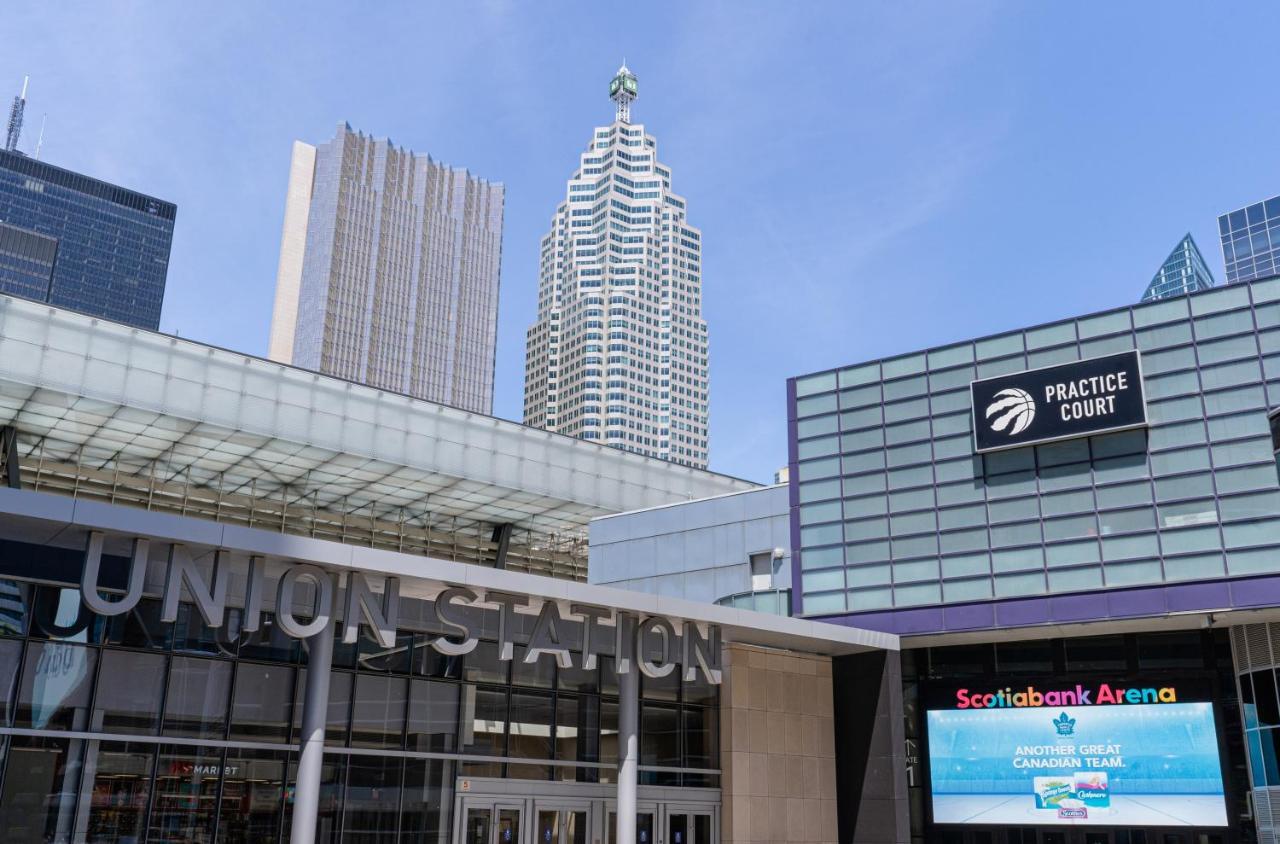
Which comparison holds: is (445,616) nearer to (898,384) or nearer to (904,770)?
(904,770)

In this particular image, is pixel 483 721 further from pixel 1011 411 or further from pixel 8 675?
pixel 1011 411

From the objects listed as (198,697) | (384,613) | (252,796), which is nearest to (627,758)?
(384,613)

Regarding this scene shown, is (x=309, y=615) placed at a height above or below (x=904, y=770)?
above

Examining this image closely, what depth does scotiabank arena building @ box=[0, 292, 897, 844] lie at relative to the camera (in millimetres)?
19203

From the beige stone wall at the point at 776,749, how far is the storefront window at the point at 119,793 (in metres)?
14.1

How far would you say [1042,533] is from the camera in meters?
31.8

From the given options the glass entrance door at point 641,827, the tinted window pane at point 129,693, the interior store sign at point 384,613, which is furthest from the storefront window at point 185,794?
the glass entrance door at point 641,827

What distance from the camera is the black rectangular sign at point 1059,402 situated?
31250mm

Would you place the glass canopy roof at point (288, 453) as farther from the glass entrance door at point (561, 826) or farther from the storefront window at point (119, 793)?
the glass entrance door at point (561, 826)

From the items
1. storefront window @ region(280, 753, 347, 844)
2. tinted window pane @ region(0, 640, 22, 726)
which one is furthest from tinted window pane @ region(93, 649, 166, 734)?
storefront window @ region(280, 753, 347, 844)

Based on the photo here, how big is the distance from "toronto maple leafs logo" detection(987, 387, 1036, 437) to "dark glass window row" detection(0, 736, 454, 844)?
18257mm

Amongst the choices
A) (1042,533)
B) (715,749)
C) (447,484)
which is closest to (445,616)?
(715,749)

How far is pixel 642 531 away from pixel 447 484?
41.2 ft

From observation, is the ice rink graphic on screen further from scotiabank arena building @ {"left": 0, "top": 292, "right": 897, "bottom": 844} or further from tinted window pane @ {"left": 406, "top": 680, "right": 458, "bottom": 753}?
tinted window pane @ {"left": 406, "top": 680, "right": 458, "bottom": 753}
